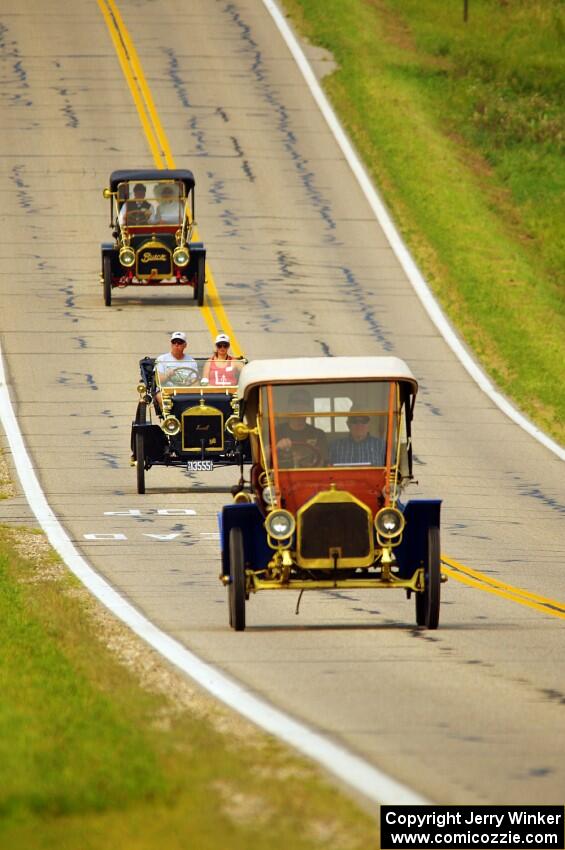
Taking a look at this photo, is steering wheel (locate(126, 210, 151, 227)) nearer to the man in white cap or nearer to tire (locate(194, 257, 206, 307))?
tire (locate(194, 257, 206, 307))

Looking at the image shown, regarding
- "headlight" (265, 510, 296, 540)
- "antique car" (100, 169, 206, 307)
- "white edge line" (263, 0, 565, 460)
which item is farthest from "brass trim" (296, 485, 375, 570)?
"antique car" (100, 169, 206, 307)

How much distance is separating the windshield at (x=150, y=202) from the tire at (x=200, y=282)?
0.92 metres

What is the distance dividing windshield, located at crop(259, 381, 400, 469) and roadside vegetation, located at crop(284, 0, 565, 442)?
46.7ft

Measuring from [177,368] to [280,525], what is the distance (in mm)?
10131

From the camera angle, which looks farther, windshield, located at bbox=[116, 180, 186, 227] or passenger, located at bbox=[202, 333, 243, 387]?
windshield, located at bbox=[116, 180, 186, 227]

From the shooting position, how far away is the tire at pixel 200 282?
33.2 meters

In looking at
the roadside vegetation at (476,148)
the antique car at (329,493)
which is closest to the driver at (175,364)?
the roadside vegetation at (476,148)

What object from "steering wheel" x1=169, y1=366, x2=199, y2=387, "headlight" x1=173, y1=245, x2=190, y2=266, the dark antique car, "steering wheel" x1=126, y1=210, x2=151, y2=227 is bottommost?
the dark antique car

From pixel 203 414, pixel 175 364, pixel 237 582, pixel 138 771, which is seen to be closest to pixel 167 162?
pixel 175 364

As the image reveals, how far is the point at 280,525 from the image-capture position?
12.8m

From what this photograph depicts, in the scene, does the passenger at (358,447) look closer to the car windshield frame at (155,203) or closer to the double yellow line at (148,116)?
the double yellow line at (148,116)

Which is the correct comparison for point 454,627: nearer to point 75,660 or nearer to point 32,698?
point 75,660

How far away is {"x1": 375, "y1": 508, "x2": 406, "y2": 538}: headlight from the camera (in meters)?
12.9

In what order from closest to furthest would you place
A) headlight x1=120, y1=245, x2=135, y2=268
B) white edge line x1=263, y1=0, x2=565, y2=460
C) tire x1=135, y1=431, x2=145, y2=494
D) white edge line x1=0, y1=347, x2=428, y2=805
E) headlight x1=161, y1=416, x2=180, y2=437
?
white edge line x1=0, y1=347, x2=428, y2=805 → tire x1=135, y1=431, x2=145, y2=494 → headlight x1=161, y1=416, x2=180, y2=437 → white edge line x1=263, y1=0, x2=565, y2=460 → headlight x1=120, y1=245, x2=135, y2=268
